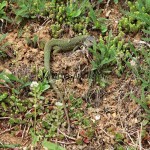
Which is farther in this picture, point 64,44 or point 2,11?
point 2,11

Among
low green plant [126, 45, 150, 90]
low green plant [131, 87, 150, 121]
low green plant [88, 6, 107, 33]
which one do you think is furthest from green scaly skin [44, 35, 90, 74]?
low green plant [131, 87, 150, 121]

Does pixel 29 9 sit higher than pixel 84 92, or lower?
higher

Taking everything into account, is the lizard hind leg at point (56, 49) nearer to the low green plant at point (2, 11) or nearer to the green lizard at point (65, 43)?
the green lizard at point (65, 43)

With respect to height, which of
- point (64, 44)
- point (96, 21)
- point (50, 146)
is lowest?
point (50, 146)

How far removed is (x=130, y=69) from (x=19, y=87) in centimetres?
152

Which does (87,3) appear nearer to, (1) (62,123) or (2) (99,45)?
(2) (99,45)

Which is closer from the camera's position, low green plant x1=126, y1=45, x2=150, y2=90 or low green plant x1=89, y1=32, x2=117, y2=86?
low green plant x1=126, y1=45, x2=150, y2=90

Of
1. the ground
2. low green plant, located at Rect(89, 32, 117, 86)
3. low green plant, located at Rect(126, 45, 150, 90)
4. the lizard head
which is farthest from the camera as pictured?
the lizard head

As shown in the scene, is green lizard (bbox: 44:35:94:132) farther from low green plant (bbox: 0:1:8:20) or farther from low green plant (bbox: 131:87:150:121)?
low green plant (bbox: 131:87:150:121)

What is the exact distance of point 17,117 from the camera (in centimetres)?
503

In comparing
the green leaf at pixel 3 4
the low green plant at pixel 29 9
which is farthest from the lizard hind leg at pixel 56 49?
the green leaf at pixel 3 4

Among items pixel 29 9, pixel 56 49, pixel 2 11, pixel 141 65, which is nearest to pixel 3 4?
pixel 2 11

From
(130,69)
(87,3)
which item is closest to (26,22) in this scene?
(87,3)

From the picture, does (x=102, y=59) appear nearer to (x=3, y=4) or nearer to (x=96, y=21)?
(x=96, y=21)
